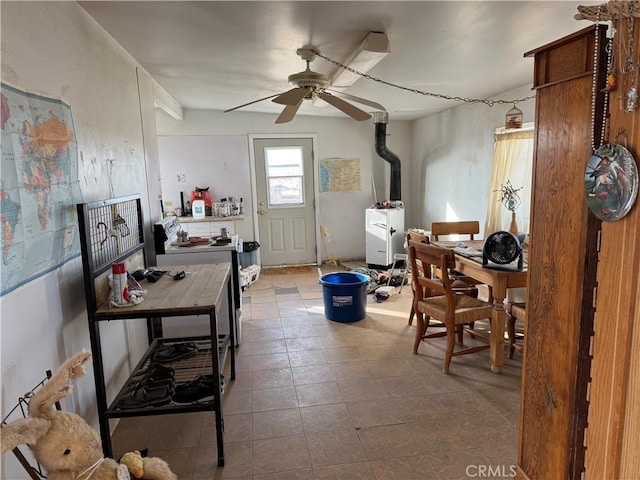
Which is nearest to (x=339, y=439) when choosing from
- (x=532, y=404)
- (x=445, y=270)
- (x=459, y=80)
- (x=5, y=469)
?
(x=532, y=404)

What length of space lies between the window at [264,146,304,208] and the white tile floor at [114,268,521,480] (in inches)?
112

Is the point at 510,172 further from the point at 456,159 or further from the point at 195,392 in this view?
the point at 195,392

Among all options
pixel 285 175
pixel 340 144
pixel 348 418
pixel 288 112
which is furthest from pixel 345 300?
pixel 340 144

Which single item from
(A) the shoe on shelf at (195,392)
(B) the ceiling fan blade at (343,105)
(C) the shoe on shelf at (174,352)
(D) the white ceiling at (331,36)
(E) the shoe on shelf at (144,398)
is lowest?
A: (A) the shoe on shelf at (195,392)

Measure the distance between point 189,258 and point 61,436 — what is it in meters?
1.96

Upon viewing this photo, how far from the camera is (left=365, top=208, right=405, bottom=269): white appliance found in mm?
5559

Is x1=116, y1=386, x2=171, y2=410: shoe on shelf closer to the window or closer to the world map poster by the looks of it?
the world map poster

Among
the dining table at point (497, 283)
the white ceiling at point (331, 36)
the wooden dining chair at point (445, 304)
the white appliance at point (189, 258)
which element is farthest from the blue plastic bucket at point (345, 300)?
the white ceiling at point (331, 36)

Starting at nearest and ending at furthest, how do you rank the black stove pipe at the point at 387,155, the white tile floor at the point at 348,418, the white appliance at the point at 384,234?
the white tile floor at the point at 348,418 < the white appliance at the point at 384,234 < the black stove pipe at the point at 387,155

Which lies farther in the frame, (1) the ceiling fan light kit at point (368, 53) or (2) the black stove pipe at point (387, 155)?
(2) the black stove pipe at point (387, 155)

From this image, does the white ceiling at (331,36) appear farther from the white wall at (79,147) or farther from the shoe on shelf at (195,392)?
the shoe on shelf at (195,392)

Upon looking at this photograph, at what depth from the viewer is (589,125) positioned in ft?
4.25

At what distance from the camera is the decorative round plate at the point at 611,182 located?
1.13m

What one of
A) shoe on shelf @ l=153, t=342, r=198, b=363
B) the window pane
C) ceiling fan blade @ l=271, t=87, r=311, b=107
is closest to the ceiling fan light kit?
ceiling fan blade @ l=271, t=87, r=311, b=107
